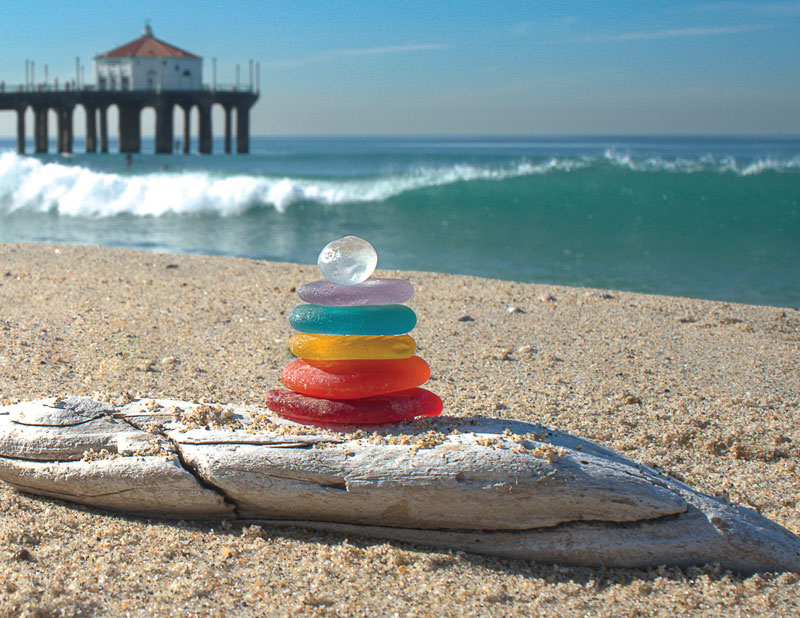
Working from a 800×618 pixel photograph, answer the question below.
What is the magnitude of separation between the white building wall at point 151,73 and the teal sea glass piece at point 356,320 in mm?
48269

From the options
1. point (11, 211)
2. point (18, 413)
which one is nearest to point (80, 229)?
point (11, 211)

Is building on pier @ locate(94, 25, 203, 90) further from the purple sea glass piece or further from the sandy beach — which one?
the purple sea glass piece

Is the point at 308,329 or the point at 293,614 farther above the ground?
the point at 308,329

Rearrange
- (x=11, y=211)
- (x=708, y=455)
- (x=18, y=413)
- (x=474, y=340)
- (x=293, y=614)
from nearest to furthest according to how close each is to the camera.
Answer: (x=293, y=614) → (x=18, y=413) → (x=708, y=455) → (x=474, y=340) → (x=11, y=211)

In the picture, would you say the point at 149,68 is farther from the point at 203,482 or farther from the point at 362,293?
the point at 203,482

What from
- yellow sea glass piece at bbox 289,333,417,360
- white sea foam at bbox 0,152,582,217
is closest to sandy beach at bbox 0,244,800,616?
yellow sea glass piece at bbox 289,333,417,360

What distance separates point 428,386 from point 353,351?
4.70ft

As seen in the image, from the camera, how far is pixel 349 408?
125 inches

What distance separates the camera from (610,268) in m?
11.3

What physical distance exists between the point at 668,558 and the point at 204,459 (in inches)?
65.2

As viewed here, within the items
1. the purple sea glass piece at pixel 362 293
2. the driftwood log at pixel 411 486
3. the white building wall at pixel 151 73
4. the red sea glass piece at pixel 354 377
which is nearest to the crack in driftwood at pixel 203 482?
the driftwood log at pixel 411 486

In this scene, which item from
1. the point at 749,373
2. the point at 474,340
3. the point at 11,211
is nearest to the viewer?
the point at 749,373

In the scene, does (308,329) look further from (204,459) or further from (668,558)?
(668,558)

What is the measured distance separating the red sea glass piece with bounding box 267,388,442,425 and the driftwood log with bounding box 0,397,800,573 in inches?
2.7
